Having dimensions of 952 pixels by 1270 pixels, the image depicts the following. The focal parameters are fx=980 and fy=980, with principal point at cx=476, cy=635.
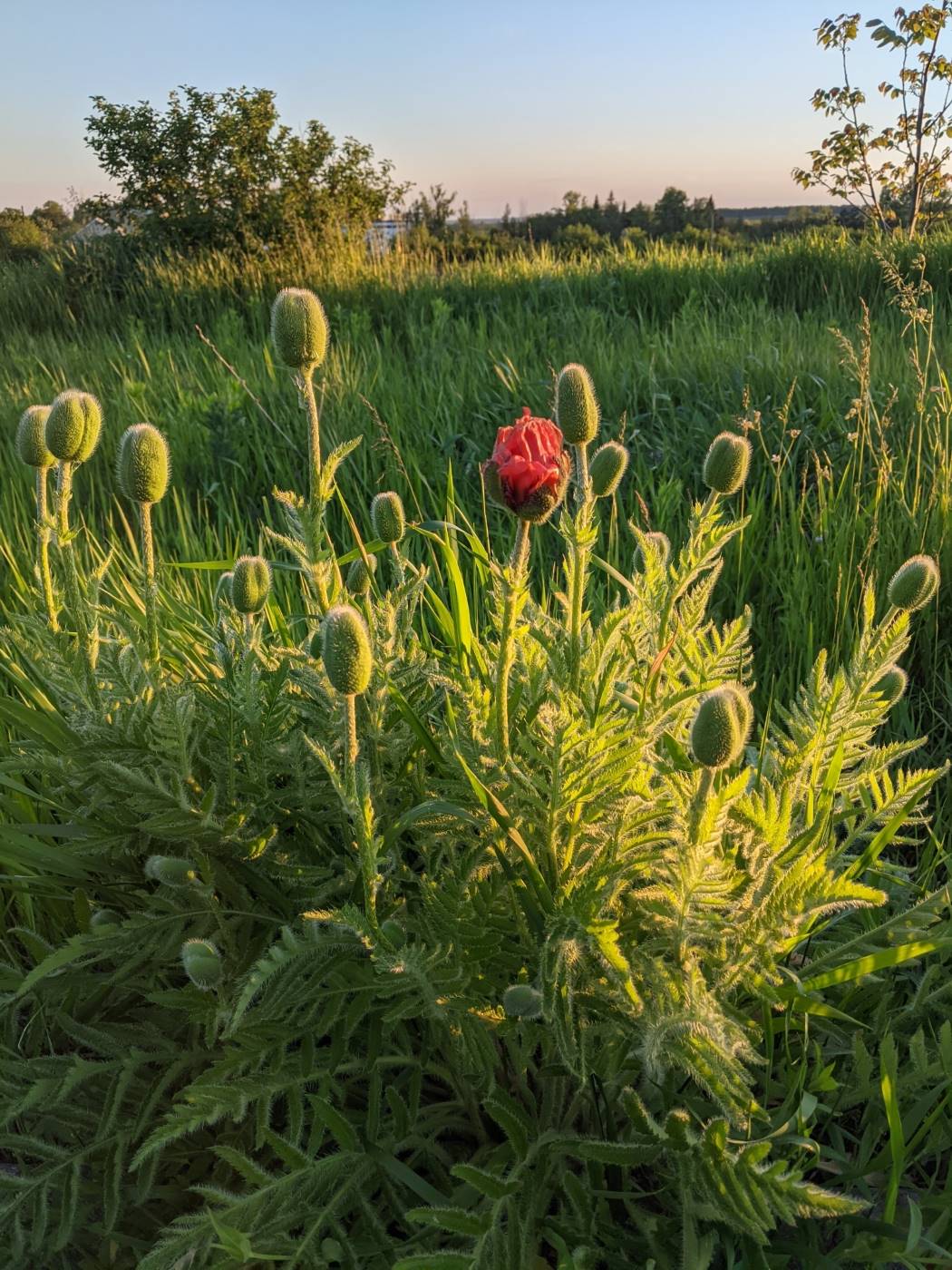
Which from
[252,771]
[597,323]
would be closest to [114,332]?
[597,323]

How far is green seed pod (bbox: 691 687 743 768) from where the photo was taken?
0.72m

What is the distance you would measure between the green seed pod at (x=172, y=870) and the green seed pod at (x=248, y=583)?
0.89 ft

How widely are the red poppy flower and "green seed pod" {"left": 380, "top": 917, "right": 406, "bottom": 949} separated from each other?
0.40m

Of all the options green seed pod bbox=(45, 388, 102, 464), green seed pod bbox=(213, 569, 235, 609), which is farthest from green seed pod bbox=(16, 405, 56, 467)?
green seed pod bbox=(213, 569, 235, 609)

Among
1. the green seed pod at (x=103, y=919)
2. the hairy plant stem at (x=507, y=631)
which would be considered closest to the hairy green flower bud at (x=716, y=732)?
the hairy plant stem at (x=507, y=631)

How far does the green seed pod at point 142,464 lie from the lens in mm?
996

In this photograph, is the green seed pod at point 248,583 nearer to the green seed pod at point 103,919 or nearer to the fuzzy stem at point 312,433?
the fuzzy stem at point 312,433

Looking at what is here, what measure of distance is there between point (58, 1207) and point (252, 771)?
0.50 meters

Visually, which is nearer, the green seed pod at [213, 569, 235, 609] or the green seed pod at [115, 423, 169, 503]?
the green seed pod at [115, 423, 169, 503]

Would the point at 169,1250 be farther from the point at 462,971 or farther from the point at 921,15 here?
the point at 921,15

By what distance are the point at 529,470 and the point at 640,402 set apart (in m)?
2.68

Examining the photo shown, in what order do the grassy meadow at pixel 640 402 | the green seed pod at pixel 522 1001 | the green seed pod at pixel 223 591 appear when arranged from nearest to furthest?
the green seed pod at pixel 522 1001 → the green seed pod at pixel 223 591 → the grassy meadow at pixel 640 402

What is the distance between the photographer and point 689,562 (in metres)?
1.00

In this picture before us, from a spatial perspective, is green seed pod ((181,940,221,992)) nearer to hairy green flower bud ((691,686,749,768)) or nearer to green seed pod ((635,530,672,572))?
hairy green flower bud ((691,686,749,768))
